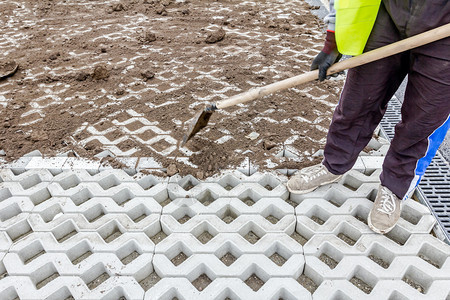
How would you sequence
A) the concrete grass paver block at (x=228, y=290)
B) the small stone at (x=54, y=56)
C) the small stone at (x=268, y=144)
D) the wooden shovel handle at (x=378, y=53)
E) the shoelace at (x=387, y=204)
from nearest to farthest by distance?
1. the wooden shovel handle at (x=378, y=53)
2. the concrete grass paver block at (x=228, y=290)
3. the shoelace at (x=387, y=204)
4. the small stone at (x=268, y=144)
5. the small stone at (x=54, y=56)

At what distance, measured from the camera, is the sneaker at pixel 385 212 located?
2.13 meters

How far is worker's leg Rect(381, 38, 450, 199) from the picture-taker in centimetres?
170

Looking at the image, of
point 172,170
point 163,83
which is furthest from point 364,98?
point 163,83

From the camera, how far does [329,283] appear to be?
188 cm

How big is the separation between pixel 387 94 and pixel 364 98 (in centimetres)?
19

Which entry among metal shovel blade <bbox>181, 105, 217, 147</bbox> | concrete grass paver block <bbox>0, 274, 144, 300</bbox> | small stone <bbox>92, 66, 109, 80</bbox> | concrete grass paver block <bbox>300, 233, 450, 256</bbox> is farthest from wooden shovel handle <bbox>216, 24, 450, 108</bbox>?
small stone <bbox>92, 66, 109, 80</bbox>

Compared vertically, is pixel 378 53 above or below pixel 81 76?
above

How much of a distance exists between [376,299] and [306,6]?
5.13 metres

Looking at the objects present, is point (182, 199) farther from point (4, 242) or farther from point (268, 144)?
point (4, 242)

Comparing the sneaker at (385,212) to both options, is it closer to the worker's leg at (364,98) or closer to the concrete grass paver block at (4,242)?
the worker's leg at (364,98)

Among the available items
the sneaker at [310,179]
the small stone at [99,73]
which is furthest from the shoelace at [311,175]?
the small stone at [99,73]

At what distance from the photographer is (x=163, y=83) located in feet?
12.2

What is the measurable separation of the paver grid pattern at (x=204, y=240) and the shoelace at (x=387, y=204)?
14 cm

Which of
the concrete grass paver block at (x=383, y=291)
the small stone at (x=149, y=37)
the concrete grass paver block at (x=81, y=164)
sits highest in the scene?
the small stone at (x=149, y=37)
